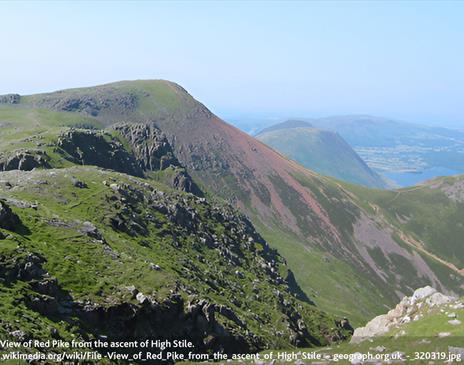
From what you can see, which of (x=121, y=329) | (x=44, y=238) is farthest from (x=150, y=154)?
(x=121, y=329)

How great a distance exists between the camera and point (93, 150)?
119 meters

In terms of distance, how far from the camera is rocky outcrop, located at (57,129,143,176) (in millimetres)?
112375

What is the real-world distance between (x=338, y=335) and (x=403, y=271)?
139 meters

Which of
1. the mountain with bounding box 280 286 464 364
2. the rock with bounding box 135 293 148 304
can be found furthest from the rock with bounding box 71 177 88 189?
the mountain with bounding box 280 286 464 364

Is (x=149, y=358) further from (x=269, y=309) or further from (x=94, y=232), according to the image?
(x=269, y=309)

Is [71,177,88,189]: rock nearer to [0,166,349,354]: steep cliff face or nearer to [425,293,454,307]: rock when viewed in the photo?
[0,166,349,354]: steep cliff face

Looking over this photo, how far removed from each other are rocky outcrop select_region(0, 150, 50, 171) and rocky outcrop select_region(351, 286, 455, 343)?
77995 millimetres

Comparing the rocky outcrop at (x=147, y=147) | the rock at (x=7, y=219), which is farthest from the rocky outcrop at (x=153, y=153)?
the rock at (x=7, y=219)

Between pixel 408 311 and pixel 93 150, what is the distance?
99260 mm

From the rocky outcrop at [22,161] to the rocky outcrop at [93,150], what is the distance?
39.7 ft

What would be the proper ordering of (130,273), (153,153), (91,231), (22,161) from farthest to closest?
(153,153), (22,161), (91,231), (130,273)

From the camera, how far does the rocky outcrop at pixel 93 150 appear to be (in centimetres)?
11238

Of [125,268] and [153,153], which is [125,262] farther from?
[153,153]

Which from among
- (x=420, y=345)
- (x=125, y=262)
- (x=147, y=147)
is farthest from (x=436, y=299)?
(x=147, y=147)
